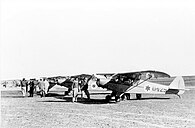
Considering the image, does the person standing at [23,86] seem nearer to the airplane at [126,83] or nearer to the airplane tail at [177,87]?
the airplane at [126,83]

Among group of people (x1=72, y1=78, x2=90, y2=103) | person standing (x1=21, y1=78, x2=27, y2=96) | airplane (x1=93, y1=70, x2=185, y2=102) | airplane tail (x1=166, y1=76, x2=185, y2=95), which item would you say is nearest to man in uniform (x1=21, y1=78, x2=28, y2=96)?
person standing (x1=21, y1=78, x2=27, y2=96)

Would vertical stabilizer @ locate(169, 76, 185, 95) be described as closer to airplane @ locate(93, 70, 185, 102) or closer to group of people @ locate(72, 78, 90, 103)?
airplane @ locate(93, 70, 185, 102)

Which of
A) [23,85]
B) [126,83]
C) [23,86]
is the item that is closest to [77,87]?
[126,83]

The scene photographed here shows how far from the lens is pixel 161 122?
10.0 metres

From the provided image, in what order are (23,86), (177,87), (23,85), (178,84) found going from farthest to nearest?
(23,86) → (23,85) → (178,84) → (177,87)

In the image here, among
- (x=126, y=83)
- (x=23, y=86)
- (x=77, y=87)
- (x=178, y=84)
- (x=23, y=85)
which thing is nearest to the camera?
(x=77, y=87)

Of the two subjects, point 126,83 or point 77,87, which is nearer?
point 77,87

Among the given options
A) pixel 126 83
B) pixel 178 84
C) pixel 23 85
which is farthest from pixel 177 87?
pixel 23 85

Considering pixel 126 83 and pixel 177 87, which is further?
pixel 177 87

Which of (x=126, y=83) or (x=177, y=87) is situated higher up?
(x=126, y=83)

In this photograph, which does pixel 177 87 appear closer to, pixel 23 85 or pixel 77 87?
pixel 77 87

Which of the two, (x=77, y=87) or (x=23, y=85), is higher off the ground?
(x=23, y=85)

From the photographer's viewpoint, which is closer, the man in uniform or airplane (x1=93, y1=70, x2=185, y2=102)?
airplane (x1=93, y1=70, x2=185, y2=102)

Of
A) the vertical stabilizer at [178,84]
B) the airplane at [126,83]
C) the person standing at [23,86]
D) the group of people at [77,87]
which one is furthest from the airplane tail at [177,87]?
the person standing at [23,86]
